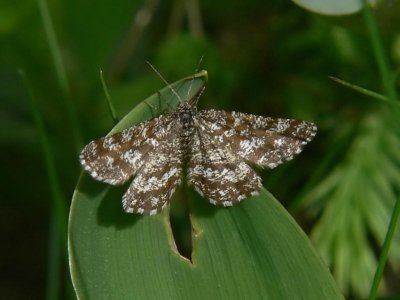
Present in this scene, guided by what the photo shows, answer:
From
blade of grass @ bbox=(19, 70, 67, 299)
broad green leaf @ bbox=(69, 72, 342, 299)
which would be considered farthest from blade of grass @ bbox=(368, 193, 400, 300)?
blade of grass @ bbox=(19, 70, 67, 299)

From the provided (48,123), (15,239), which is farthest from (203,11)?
(15,239)

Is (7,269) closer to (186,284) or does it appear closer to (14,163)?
(14,163)

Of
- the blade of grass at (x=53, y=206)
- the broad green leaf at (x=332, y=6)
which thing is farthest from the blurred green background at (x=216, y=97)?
the broad green leaf at (x=332, y=6)

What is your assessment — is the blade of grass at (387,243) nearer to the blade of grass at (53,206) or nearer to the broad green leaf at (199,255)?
the broad green leaf at (199,255)

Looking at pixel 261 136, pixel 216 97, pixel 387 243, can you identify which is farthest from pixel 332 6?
pixel 216 97

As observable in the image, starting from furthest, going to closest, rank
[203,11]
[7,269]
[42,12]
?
[203,11] < [7,269] < [42,12]

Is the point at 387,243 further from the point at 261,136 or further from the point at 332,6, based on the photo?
the point at 332,6
